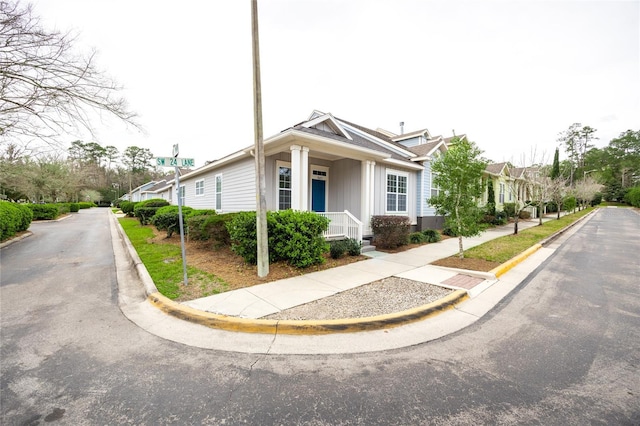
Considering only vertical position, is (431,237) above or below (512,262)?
above

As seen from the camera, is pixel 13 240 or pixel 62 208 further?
pixel 62 208

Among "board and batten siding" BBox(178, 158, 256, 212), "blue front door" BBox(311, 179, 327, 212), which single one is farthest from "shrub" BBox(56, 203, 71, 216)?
"blue front door" BBox(311, 179, 327, 212)

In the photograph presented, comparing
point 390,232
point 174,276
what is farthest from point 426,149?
point 174,276

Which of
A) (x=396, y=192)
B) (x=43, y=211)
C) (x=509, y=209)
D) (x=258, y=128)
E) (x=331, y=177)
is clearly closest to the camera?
(x=258, y=128)

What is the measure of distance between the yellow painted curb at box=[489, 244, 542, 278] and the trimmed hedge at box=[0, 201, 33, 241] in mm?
17677

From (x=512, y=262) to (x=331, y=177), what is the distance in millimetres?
7147

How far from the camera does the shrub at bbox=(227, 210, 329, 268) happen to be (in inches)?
240

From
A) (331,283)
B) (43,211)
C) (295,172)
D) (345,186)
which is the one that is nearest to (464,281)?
(331,283)

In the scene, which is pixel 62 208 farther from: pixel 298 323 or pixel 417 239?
pixel 298 323

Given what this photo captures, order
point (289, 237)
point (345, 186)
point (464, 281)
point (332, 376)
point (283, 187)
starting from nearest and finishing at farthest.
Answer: point (332, 376), point (464, 281), point (289, 237), point (283, 187), point (345, 186)

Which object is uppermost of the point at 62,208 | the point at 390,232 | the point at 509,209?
the point at 62,208

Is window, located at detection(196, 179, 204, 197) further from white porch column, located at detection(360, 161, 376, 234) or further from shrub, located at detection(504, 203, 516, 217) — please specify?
shrub, located at detection(504, 203, 516, 217)

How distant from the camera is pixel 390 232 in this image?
9297 mm

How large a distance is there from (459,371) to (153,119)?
36.7 feet
